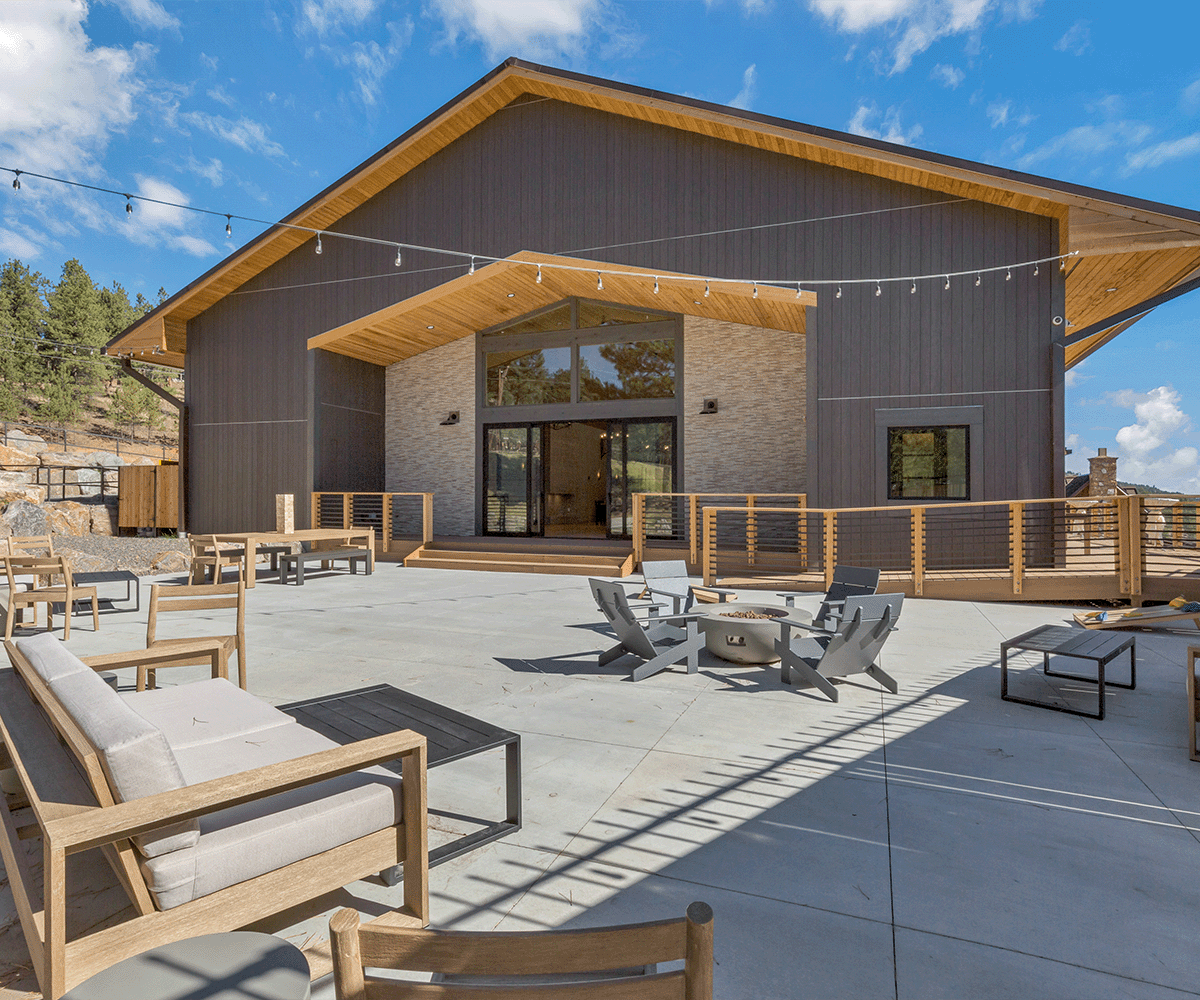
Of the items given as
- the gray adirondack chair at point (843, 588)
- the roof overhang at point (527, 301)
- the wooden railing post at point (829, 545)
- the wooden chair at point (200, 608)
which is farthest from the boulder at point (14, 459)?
the gray adirondack chair at point (843, 588)

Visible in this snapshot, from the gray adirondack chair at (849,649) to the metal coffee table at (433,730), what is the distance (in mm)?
2283

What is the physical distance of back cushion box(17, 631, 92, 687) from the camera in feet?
6.53

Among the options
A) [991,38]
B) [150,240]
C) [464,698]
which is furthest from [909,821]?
[150,240]

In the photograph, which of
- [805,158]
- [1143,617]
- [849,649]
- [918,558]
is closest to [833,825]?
[849,649]

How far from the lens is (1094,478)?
45.4 ft

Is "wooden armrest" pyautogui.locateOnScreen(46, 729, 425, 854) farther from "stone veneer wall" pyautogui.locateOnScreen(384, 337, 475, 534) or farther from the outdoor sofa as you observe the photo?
"stone veneer wall" pyautogui.locateOnScreen(384, 337, 475, 534)

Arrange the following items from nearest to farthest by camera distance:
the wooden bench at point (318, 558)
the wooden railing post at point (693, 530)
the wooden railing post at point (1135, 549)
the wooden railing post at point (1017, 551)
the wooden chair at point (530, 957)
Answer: the wooden chair at point (530, 957)
the wooden railing post at point (1135, 549)
the wooden railing post at point (1017, 551)
the wooden bench at point (318, 558)
the wooden railing post at point (693, 530)

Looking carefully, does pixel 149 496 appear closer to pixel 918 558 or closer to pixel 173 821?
pixel 918 558

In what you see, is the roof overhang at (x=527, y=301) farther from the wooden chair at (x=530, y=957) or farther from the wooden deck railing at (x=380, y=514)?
the wooden chair at (x=530, y=957)

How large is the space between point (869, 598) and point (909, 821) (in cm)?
198

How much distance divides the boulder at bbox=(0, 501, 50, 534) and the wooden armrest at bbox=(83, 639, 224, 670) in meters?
12.7

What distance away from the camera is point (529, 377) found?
14.5 metres

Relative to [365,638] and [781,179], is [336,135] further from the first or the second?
[365,638]

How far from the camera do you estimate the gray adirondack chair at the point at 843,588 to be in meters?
5.34
